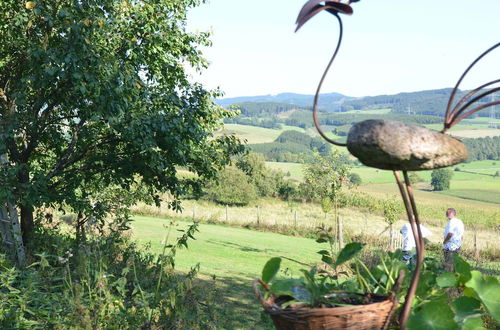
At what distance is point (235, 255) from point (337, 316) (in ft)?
50.7

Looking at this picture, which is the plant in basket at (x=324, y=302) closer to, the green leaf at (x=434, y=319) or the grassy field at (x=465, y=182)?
the green leaf at (x=434, y=319)

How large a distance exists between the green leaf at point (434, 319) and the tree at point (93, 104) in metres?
5.66

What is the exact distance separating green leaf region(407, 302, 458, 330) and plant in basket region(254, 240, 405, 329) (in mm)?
168

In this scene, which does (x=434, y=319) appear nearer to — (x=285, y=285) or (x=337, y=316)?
(x=337, y=316)

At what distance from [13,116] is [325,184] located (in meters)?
11.3

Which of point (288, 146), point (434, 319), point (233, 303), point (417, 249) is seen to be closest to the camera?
point (417, 249)

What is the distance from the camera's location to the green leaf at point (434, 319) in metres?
2.30

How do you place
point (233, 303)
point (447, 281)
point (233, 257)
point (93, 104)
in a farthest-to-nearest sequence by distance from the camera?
point (233, 257), point (233, 303), point (93, 104), point (447, 281)

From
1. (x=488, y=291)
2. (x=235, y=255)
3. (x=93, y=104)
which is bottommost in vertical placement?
(x=235, y=255)

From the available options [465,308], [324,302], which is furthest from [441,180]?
[324,302]

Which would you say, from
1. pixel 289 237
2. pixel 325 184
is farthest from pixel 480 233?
pixel 325 184

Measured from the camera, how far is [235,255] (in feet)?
56.7

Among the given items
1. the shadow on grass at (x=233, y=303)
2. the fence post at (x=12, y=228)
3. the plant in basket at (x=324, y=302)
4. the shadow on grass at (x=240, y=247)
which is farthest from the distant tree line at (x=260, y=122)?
the plant in basket at (x=324, y=302)

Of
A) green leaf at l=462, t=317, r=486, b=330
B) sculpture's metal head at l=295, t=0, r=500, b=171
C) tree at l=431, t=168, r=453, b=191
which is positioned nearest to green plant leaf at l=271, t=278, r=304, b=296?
sculpture's metal head at l=295, t=0, r=500, b=171
